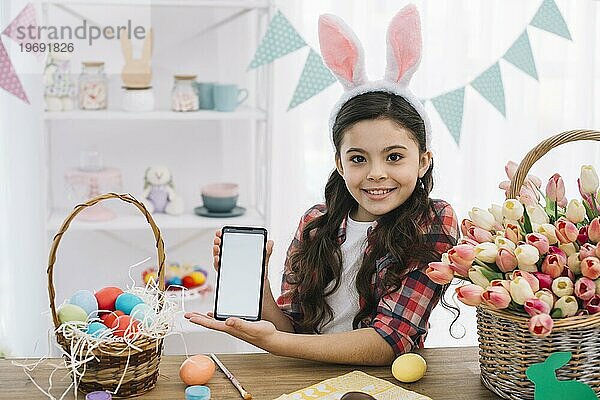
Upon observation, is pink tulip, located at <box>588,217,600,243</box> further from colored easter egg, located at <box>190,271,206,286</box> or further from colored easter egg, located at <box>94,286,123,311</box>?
colored easter egg, located at <box>190,271,206,286</box>

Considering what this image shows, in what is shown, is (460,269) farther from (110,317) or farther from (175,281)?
(175,281)

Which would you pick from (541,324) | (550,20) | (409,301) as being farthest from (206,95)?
(541,324)

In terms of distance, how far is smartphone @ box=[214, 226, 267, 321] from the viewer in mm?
1650

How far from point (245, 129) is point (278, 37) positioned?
0.51 meters

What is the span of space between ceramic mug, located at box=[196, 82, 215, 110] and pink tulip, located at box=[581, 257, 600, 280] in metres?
2.02

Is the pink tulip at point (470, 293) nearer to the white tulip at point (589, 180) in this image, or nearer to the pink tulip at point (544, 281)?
the pink tulip at point (544, 281)

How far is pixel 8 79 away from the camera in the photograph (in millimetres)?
3000

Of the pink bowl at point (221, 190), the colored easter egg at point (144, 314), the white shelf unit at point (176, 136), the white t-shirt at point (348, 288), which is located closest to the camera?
the colored easter egg at point (144, 314)

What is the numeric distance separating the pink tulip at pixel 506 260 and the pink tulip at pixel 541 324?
10cm

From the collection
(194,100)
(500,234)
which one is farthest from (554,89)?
(500,234)

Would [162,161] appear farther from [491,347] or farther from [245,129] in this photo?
[491,347]

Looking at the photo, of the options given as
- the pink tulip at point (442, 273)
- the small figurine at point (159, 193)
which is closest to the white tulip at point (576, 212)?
the pink tulip at point (442, 273)

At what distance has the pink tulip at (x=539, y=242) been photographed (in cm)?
141

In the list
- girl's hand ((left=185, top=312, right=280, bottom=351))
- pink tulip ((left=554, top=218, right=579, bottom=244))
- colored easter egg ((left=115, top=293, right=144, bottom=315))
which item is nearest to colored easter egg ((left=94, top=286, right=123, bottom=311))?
colored easter egg ((left=115, top=293, right=144, bottom=315))
